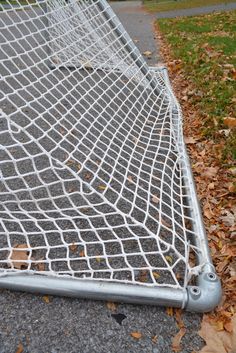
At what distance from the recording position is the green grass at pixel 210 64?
332 cm

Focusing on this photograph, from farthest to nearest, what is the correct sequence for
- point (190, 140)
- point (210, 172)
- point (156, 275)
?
point (190, 140) < point (210, 172) < point (156, 275)

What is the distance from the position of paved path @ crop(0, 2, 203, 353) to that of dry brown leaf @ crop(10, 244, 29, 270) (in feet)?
0.49

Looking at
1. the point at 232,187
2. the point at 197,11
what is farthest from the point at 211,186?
the point at 197,11

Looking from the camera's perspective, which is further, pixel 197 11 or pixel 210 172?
pixel 197 11

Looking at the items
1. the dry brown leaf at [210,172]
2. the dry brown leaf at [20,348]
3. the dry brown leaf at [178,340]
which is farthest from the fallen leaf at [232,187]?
A: the dry brown leaf at [20,348]

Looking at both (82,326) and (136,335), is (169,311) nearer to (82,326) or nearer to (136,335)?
(136,335)

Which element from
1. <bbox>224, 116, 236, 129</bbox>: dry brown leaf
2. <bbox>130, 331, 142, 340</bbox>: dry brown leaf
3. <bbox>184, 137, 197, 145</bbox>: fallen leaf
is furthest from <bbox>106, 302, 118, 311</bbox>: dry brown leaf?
<bbox>224, 116, 236, 129</bbox>: dry brown leaf

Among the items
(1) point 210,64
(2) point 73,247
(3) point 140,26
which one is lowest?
(3) point 140,26

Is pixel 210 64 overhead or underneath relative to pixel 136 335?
underneath

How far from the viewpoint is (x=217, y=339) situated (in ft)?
5.07

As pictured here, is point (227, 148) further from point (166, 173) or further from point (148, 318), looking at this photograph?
point (148, 318)

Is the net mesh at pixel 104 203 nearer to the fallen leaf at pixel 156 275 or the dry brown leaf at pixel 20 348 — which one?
the fallen leaf at pixel 156 275

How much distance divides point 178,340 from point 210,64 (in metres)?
3.96

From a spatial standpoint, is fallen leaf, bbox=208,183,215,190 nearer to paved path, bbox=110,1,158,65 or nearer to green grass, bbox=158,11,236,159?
green grass, bbox=158,11,236,159
